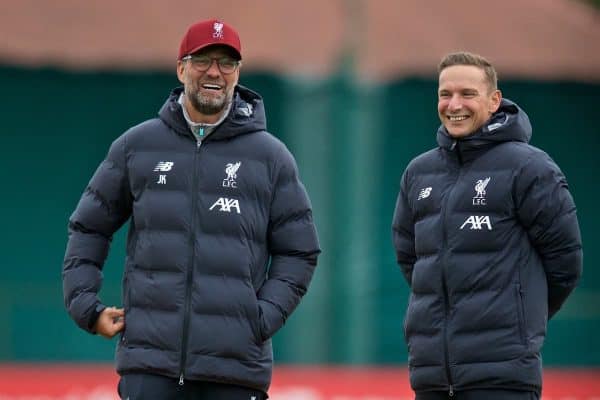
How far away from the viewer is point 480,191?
6.25 meters

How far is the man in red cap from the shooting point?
5957 millimetres

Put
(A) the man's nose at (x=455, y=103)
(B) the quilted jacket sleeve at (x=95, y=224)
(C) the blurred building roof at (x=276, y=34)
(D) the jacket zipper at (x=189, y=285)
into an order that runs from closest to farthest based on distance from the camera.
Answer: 1. (D) the jacket zipper at (x=189, y=285)
2. (B) the quilted jacket sleeve at (x=95, y=224)
3. (A) the man's nose at (x=455, y=103)
4. (C) the blurred building roof at (x=276, y=34)

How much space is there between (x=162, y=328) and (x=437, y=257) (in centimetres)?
109

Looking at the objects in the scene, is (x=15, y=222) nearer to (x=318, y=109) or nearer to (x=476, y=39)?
(x=318, y=109)

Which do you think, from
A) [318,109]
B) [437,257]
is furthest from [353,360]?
[437,257]

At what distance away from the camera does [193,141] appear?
20.4 ft

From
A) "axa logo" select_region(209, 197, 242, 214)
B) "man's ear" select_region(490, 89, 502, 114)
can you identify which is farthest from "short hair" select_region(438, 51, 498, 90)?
"axa logo" select_region(209, 197, 242, 214)

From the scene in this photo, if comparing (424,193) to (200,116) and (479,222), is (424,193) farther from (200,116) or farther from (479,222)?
(200,116)

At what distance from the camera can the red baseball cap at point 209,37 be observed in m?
6.16

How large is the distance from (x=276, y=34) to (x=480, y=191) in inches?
383

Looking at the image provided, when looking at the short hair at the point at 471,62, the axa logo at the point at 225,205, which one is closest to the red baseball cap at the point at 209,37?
the axa logo at the point at 225,205

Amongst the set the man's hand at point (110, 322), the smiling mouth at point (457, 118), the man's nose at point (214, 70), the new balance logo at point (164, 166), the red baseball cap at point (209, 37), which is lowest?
the man's hand at point (110, 322)

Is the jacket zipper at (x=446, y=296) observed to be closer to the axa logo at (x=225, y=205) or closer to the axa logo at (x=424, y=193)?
the axa logo at (x=424, y=193)

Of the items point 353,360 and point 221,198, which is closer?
point 221,198
